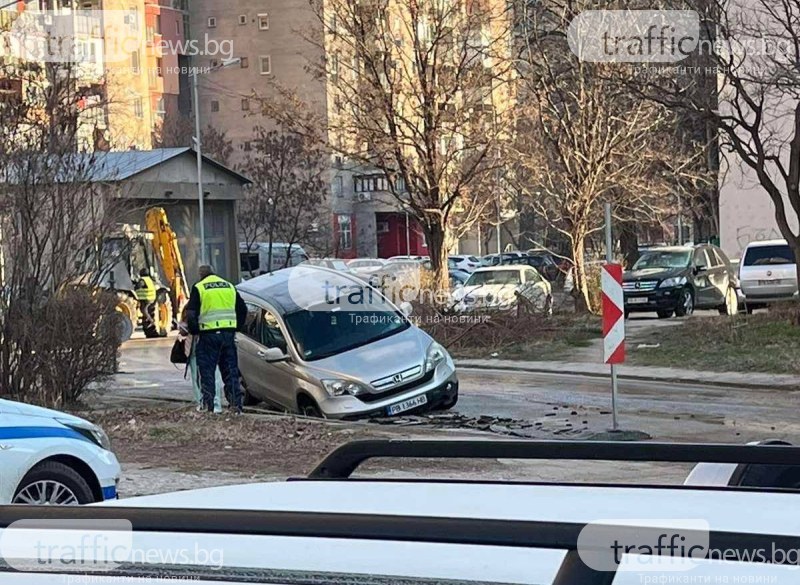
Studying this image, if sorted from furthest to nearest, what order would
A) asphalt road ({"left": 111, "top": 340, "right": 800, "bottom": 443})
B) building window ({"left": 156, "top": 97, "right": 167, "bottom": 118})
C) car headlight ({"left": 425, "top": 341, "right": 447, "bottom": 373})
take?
1. building window ({"left": 156, "top": 97, "right": 167, "bottom": 118})
2. car headlight ({"left": 425, "top": 341, "right": 447, "bottom": 373})
3. asphalt road ({"left": 111, "top": 340, "right": 800, "bottom": 443})

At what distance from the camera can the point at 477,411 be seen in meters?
15.8

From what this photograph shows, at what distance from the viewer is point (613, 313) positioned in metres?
13.2

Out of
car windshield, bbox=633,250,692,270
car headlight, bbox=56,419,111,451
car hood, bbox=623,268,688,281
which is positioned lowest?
car headlight, bbox=56,419,111,451

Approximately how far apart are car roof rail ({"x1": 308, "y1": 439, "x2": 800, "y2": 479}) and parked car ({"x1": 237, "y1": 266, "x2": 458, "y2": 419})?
1166 cm

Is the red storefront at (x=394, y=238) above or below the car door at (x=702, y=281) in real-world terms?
above

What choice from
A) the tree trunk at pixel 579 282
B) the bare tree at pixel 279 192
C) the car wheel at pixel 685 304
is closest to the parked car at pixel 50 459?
the tree trunk at pixel 579 282

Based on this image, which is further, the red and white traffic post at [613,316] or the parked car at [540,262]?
the parked car at [540,262]

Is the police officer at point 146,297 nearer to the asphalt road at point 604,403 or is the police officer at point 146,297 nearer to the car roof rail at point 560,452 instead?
the asphalt road at point 604,403

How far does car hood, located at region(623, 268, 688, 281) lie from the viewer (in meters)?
29.4

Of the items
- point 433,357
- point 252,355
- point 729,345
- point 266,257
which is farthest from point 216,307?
point 266,257

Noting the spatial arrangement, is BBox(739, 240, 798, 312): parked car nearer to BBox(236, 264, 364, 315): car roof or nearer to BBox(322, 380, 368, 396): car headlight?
BBox(236, 264, 364, 315): car roof

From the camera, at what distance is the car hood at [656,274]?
29438 millimetres

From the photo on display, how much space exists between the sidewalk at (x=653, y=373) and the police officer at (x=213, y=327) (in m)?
7.51

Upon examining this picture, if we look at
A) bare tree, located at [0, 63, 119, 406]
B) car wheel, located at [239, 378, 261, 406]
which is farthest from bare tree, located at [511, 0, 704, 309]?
bare tree, located at [0, 63, 119, 406]
